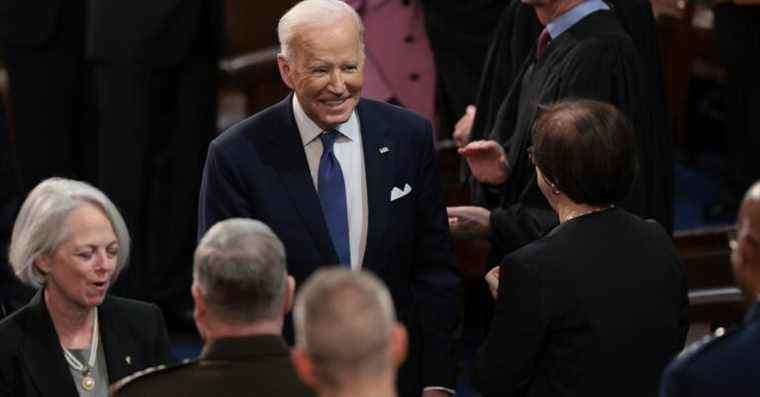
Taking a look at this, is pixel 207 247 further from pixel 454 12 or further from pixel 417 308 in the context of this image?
pixel 454 12

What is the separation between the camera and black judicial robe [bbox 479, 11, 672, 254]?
5129 mm

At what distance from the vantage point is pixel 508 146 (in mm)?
5320

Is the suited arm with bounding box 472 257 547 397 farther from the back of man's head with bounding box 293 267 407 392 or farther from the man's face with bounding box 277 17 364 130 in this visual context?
the back of man's head with bounding box 293 267 407 392

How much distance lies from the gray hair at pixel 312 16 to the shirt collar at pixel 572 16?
2.87 ft

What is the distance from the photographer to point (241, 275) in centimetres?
354

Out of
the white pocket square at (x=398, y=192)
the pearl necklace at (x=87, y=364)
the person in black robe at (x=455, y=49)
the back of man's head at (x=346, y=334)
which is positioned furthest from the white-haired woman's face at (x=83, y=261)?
the person in black robe at (x=455, y=49)

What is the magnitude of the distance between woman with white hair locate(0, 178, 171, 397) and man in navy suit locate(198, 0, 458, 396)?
0.31 meters

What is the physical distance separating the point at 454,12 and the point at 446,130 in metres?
1.09

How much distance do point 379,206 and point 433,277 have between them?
27 cm

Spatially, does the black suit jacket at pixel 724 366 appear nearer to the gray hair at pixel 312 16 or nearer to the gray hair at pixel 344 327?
the gray hair at pixel 344 327

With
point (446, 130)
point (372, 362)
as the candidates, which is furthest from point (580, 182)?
point (446, 130)

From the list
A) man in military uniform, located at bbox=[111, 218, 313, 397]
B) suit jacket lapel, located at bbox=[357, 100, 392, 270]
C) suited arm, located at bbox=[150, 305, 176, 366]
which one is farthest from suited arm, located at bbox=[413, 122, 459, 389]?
man in military uniform, located at bbox=[111, 218, 313, 397]

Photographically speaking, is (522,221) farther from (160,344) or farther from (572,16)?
(160,344)

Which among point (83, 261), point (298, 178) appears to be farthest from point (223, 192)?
point (83, 261)
